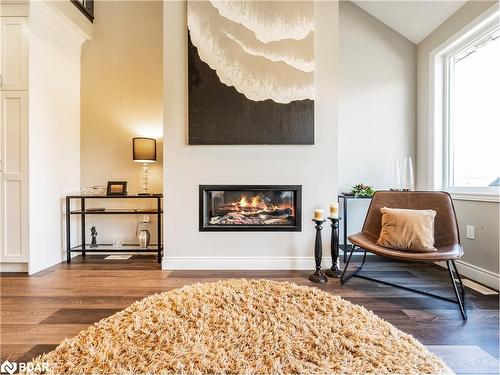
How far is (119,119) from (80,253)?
1.74 metres

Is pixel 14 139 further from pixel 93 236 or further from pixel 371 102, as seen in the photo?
pixel 371 102

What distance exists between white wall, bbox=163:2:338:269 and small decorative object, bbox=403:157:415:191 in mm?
852

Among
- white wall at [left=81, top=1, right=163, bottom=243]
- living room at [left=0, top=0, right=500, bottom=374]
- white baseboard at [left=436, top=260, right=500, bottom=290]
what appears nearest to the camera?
living room at [left=0, top=0, right=500, bottom=374]

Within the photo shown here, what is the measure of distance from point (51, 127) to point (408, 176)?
3.91 metres

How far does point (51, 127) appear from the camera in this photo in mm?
2707

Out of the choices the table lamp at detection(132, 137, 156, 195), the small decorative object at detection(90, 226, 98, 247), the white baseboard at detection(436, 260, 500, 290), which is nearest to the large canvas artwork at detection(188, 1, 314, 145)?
the table lamp at detection(132, 137, 156, 195)

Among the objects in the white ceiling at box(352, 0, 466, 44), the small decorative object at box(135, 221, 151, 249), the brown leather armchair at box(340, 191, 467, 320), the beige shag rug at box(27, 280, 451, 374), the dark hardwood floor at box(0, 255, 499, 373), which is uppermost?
the white ceiling at box(352, 0, 466, 44)

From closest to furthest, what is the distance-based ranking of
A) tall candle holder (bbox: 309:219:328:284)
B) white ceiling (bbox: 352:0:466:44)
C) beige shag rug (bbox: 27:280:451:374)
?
beige shag rug (bbox: 27:280:451:374), tall candle holder (bbox: 309:219:328:284), white ceiling (bbox: 352:0:466:44)

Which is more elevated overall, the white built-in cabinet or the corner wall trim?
the white built-in cabinet

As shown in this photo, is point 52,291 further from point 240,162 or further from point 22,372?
point 240,162

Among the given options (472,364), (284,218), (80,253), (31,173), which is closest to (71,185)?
(31,173)

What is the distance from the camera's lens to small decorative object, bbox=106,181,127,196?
2984 millimetres

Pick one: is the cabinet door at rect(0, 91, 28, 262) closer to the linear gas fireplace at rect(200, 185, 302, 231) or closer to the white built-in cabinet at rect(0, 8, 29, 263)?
the white built-in cabinet at rect(0, 8, 29, 263)

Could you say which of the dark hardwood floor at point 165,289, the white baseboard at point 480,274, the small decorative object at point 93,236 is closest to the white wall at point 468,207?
the white baseboard at point 480,274
